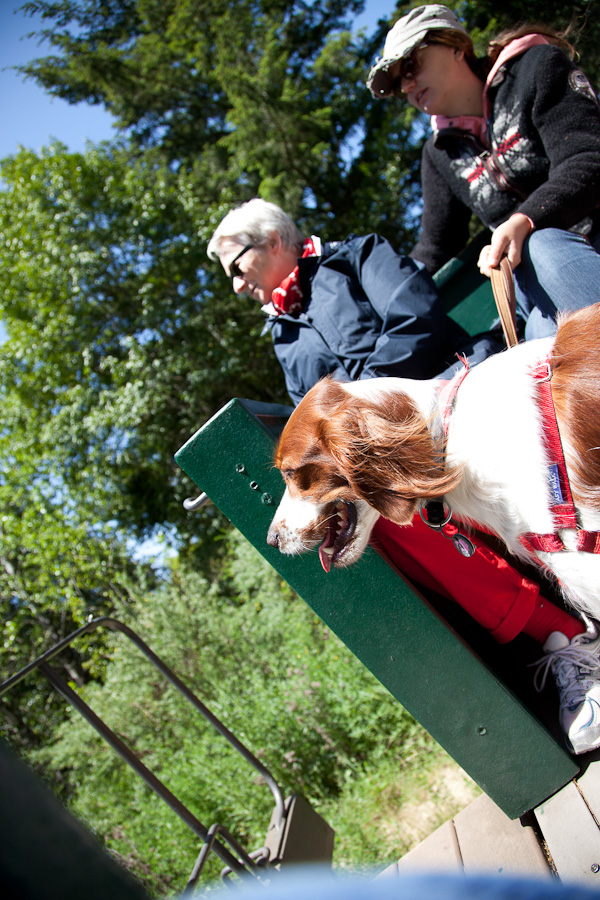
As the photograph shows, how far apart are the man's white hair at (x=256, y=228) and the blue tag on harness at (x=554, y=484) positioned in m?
1.79

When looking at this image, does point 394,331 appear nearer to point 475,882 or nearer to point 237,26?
point 475,882

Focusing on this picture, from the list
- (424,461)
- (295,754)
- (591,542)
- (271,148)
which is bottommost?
(295,754)

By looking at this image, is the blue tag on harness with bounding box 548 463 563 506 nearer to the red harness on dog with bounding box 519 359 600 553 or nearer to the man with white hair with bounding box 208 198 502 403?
the red harness on dog with bounding box 519 359 600 553

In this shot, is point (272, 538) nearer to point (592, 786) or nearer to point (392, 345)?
point (392, 345)

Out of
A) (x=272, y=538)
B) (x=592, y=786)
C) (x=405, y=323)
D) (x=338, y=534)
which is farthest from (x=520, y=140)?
(x=592, y=786)

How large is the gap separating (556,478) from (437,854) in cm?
152

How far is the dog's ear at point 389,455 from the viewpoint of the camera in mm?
1701

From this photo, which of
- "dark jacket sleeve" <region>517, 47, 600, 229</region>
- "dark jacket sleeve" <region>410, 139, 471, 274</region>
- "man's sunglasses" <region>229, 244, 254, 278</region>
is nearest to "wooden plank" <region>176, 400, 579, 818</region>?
"man's sunglasses" <region>229, 244, 254, 278</region>

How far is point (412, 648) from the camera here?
74.5 inches

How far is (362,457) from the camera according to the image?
177 cm

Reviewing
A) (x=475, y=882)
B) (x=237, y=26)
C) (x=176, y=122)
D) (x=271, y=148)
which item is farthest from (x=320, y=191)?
(x=475, y=882)

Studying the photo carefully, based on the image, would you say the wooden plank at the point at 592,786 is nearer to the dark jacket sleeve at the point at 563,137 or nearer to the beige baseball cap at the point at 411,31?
the dark jacket sleeve at the point at 563,137

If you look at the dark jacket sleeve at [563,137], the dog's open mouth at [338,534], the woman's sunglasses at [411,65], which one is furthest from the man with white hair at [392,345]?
the woman's sunglasses at [411,65]

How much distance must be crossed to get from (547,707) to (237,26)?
12.2m
